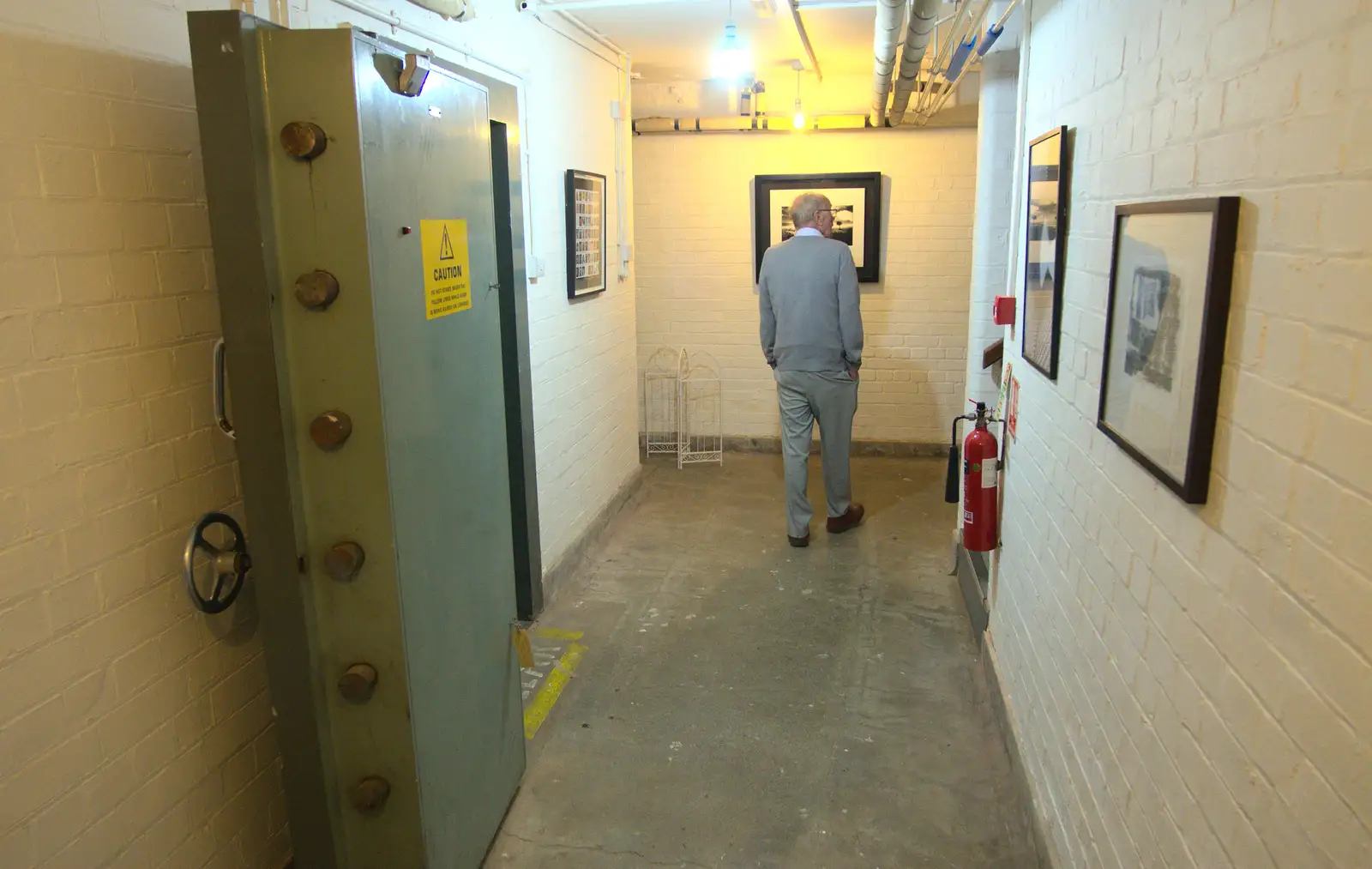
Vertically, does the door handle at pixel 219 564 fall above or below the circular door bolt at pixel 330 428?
below

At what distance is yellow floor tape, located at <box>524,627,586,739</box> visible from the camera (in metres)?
3.02

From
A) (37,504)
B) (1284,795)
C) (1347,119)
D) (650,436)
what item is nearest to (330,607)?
(37,504)

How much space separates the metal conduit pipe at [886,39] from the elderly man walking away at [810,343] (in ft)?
2.14

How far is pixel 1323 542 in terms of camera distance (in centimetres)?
103

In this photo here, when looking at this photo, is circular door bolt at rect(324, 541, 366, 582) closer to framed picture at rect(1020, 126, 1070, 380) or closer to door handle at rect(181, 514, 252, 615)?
door handle at rect(181, 514, 252, 615)

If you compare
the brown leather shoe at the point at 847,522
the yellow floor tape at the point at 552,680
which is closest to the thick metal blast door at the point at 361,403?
the yellow floor tape at the point at 552,680

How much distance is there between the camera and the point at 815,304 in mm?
4406

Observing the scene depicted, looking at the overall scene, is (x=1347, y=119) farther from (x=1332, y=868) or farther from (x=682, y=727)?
(x=682, y=727)

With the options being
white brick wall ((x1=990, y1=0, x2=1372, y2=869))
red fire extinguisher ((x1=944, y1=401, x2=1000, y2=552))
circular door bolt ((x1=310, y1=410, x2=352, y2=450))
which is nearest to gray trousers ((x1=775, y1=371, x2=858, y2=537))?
red fire extinguisher ((x1=944, y1=401, x2=1000, y2=552))

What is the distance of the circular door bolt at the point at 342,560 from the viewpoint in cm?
179

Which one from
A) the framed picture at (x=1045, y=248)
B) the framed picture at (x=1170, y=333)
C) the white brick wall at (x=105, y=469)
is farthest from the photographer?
the framed picture at (x=1045, y=248)

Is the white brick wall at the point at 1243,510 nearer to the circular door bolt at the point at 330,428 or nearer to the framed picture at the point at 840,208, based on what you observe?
the circular door bolt at the point at 330,428

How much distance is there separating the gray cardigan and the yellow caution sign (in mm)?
2578

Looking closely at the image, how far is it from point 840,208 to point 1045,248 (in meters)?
3.65
